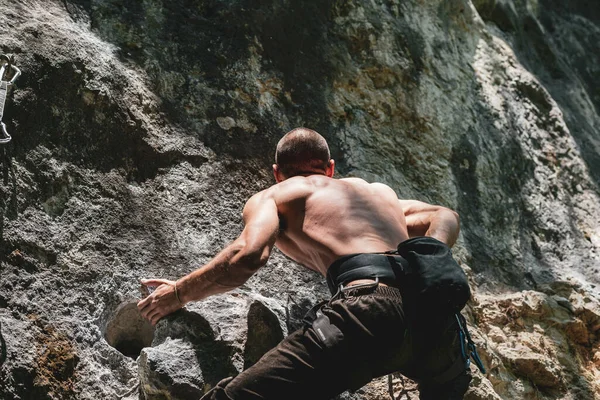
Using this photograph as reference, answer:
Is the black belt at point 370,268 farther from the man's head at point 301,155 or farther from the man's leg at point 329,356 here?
the man's head at point 301,155

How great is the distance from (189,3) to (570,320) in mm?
2799

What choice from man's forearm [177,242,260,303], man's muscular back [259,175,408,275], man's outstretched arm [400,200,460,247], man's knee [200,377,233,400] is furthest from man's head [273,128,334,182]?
man's knee [200,377,233,400]

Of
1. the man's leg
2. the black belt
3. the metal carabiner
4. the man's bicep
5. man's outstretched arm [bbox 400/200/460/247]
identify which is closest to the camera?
the man's leg

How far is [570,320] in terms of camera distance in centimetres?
477

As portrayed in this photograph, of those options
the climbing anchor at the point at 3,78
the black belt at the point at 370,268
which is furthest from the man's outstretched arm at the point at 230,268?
the climbing anchor at the point at 3,78

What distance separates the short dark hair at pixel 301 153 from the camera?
13.0 feet

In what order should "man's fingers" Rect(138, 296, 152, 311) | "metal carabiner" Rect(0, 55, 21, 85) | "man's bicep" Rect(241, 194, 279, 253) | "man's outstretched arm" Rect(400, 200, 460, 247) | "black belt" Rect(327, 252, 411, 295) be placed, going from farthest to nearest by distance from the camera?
"metal carabiner" Rect(0, 55, 21, 85)
"man's outstretched arm" Rect(400, 200, 460, 247)
"man's fingers" Rect(138, 296, 152, 311)
"man's bicep" Rect(241, 194, 279, 253)
"black belt" Rect(327, 252, 411, 295)

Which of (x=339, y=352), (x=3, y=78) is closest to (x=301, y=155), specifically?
(x=339, y=352)

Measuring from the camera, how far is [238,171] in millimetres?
4570

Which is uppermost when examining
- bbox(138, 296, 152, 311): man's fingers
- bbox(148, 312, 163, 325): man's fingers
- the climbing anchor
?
the climbing anchor

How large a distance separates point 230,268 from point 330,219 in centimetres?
46

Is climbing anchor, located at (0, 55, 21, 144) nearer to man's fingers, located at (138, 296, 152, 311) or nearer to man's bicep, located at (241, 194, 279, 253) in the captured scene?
man's fingers, located at (138, 296, 152, 311)

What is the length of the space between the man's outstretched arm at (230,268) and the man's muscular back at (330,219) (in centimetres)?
10

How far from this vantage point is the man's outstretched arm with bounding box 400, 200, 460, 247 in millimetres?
3798
